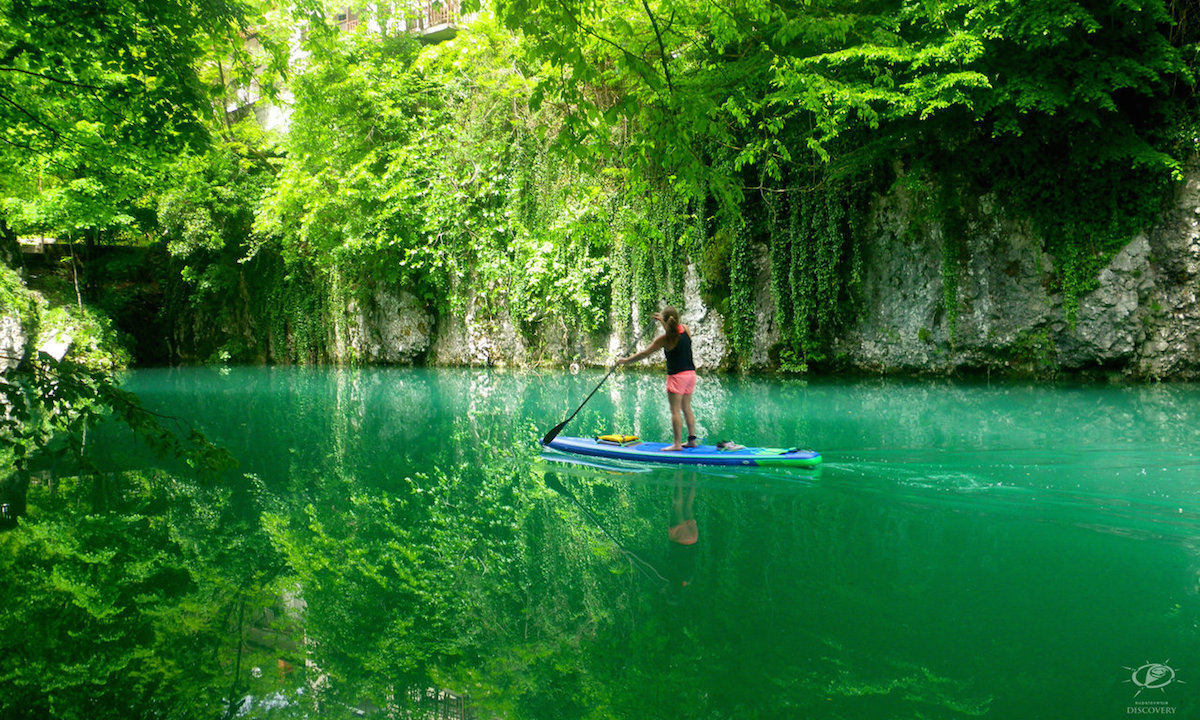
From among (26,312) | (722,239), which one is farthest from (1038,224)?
(26,312)

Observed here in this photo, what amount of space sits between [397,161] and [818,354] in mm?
12343

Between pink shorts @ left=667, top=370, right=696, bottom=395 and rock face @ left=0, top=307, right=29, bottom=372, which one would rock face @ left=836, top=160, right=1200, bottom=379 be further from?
rock face @ left=0, top=307, right=29, bottom=372

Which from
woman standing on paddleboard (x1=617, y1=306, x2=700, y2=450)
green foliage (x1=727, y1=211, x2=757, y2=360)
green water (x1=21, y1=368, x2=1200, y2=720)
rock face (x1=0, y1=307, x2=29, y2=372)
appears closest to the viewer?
green water (x1=21, y1=368, x2=1200, y2=720)

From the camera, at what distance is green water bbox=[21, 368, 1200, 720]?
2.87 m

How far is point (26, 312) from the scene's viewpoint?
15938mm

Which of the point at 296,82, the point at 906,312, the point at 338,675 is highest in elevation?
the point at 296,82

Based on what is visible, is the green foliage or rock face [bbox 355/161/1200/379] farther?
the green foliage

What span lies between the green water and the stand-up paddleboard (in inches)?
6.5

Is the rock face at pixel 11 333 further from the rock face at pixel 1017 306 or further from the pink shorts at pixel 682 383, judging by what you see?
the rock face at pixel 1017 306

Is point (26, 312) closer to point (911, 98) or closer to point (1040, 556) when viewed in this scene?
point (911, 98)

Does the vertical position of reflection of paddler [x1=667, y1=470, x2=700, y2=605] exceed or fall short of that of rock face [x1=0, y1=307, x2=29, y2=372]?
it falls short

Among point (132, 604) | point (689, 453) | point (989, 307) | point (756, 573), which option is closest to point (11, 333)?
point (132, 604)

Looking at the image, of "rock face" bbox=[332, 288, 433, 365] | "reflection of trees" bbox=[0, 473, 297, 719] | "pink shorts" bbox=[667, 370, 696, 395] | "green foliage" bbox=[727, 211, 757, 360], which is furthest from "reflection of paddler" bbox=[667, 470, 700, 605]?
"rock face" bbox=[332, 288, 433, 365]

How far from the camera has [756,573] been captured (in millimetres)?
4055
